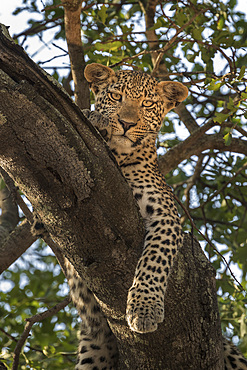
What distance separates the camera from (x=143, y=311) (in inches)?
121

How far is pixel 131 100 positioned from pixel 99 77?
0.50 metres

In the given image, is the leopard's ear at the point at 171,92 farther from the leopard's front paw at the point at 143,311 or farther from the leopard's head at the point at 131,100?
the leopard's front paw at the point at 143,311

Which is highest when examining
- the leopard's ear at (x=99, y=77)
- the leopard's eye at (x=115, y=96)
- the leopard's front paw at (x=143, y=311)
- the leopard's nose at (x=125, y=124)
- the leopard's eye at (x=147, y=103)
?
the leopard's ear at (x=99, y=77)

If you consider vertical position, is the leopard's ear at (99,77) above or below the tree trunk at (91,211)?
above

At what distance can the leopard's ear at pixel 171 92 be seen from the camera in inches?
198

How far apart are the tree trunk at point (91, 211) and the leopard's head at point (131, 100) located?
4.44ft

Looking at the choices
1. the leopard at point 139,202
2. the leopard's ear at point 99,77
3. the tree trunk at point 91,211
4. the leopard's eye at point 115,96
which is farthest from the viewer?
Result: the leopard's ear at point 99,77

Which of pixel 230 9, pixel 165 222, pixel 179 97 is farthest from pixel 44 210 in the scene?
pixel 230 9

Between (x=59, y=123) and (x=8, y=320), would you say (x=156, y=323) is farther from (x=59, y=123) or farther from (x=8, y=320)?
(x=8, y=320)

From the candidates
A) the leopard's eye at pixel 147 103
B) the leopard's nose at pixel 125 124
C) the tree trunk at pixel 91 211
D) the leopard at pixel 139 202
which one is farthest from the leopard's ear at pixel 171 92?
the tree trunk at pixel 91 211

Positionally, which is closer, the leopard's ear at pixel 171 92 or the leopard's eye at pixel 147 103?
the leopard's eye at pixel 147 103

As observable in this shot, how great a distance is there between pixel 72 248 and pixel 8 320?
132 inches

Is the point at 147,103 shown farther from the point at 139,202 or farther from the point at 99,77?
the point at 139,202

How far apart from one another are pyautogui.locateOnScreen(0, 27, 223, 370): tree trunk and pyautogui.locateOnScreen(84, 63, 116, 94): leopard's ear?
6.94 ft
